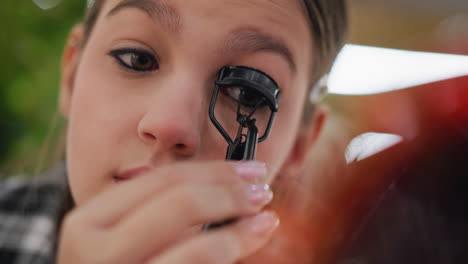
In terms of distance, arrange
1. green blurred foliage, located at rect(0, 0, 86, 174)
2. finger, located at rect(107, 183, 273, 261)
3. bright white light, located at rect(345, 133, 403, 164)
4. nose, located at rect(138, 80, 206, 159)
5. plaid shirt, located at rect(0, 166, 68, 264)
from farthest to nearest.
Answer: green blurred foliage, located at rect(0, 0, 86, 174)
plaid shirt, located at rect(0, 166, 68, 264)
bright white light, located at rect(345, 133, 403, 164)
nose, located at rect(138, 80, 206, 159)
finger, located at rect(107, 183, 273, 261)

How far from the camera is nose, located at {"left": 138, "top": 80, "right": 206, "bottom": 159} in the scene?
1.21ft

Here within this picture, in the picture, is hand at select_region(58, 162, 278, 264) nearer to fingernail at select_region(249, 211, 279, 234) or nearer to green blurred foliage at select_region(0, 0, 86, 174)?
fingernail at select_region(249, 211, 279, 234)

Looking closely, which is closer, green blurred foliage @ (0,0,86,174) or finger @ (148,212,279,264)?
finger @ (148,212,279,264)

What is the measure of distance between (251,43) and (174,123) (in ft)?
0.43

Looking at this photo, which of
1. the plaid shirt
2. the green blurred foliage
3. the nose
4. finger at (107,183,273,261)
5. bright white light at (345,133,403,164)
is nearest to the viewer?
finger at (107,183,273,261)

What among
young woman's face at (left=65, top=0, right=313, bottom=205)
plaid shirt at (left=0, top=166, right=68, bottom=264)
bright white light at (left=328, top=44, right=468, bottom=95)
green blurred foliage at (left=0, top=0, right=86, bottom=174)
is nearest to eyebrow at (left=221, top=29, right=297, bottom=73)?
young woman's face at (left=65, top=0, right=313, bottom=205)

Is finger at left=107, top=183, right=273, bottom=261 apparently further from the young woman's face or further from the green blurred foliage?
the green blurred foliage

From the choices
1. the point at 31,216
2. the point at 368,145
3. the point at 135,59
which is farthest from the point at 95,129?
the point at 31,216

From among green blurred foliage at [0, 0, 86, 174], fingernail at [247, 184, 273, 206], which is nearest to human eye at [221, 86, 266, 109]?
fingernail at [247, 184, 273, 206]

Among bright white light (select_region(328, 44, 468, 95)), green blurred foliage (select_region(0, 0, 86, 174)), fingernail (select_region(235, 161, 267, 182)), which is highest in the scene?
green blurred foliage (select_region(0, 0, 86, 174))

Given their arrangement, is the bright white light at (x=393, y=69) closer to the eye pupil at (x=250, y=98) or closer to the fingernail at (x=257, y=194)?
the eye pupil at (x=250, y=98)

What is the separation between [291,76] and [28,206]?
796mm

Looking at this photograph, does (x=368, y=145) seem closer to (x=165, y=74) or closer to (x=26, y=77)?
(x=165, y=74)

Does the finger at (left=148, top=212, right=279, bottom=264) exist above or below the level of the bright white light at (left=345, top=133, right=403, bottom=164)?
below
